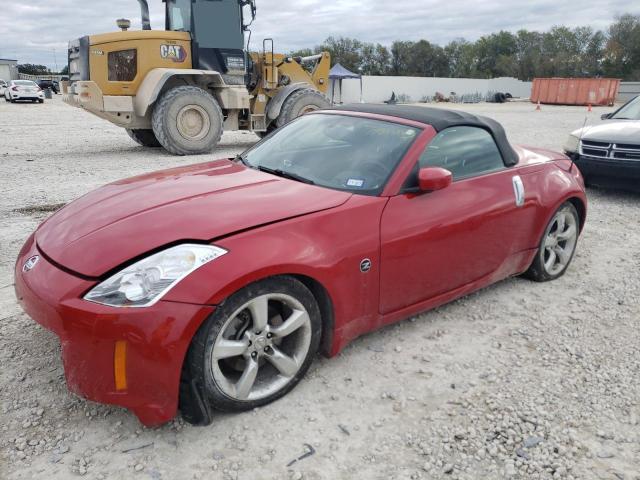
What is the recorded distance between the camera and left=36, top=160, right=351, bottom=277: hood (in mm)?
2266

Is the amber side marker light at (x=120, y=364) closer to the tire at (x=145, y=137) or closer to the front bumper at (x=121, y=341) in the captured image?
the front bumper at (x=121, y=341)

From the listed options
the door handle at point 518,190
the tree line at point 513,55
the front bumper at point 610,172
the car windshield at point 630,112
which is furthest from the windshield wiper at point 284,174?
the tree line at point 513,55

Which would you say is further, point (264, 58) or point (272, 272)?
point (264, 58)

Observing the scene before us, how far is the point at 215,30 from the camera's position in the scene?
32.4 feet

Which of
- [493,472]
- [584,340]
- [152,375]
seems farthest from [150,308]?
[584,340]

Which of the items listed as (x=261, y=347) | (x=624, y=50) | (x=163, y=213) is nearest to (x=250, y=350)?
(x=261, y=347)

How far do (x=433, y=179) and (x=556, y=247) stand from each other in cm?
179

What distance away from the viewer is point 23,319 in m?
3.20

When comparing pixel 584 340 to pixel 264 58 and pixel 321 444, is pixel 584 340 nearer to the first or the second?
pixel 321 444

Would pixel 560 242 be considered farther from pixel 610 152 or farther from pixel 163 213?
pixel 610 152

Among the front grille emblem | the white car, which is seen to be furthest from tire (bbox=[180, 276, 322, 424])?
the white car

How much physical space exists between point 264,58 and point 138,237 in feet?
31.6

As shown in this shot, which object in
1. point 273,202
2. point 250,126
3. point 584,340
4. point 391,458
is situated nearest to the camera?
point 391,458

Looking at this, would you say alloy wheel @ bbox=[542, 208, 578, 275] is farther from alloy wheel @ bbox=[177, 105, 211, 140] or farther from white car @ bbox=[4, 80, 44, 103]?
white car @ bbox=[4, 80, 44, 103]
